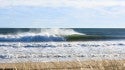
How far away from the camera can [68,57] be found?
18.2 m

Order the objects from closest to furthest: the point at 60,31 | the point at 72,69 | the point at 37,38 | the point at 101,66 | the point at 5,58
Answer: the point at 101,66, the point at 72,69, the point at 5,58, the point at 37,38, the point at 60,31

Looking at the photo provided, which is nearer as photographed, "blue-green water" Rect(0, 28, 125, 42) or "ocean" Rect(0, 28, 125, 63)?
"ocean" Rect(0, 28, 125, 63)

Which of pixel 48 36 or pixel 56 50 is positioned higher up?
pixel 56 50

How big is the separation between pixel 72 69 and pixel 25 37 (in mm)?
28338

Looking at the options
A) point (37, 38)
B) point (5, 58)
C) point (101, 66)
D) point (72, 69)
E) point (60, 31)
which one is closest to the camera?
point (101, 66)

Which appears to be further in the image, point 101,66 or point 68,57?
point 68,57

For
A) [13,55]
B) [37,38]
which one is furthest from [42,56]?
[37,38]

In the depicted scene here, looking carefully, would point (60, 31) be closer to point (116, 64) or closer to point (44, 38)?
point (44, 38)

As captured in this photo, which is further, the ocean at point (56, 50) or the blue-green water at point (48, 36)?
the blue-green water at point (48, 36)

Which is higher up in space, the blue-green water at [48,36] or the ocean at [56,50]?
the ocean at [56,50]

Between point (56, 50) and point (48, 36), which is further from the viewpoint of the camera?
point (48, 36)

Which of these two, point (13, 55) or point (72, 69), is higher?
point (72, 69)

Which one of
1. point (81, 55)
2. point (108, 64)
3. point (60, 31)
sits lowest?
point (60, 31)

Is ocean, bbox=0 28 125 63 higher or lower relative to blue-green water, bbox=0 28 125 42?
higher
